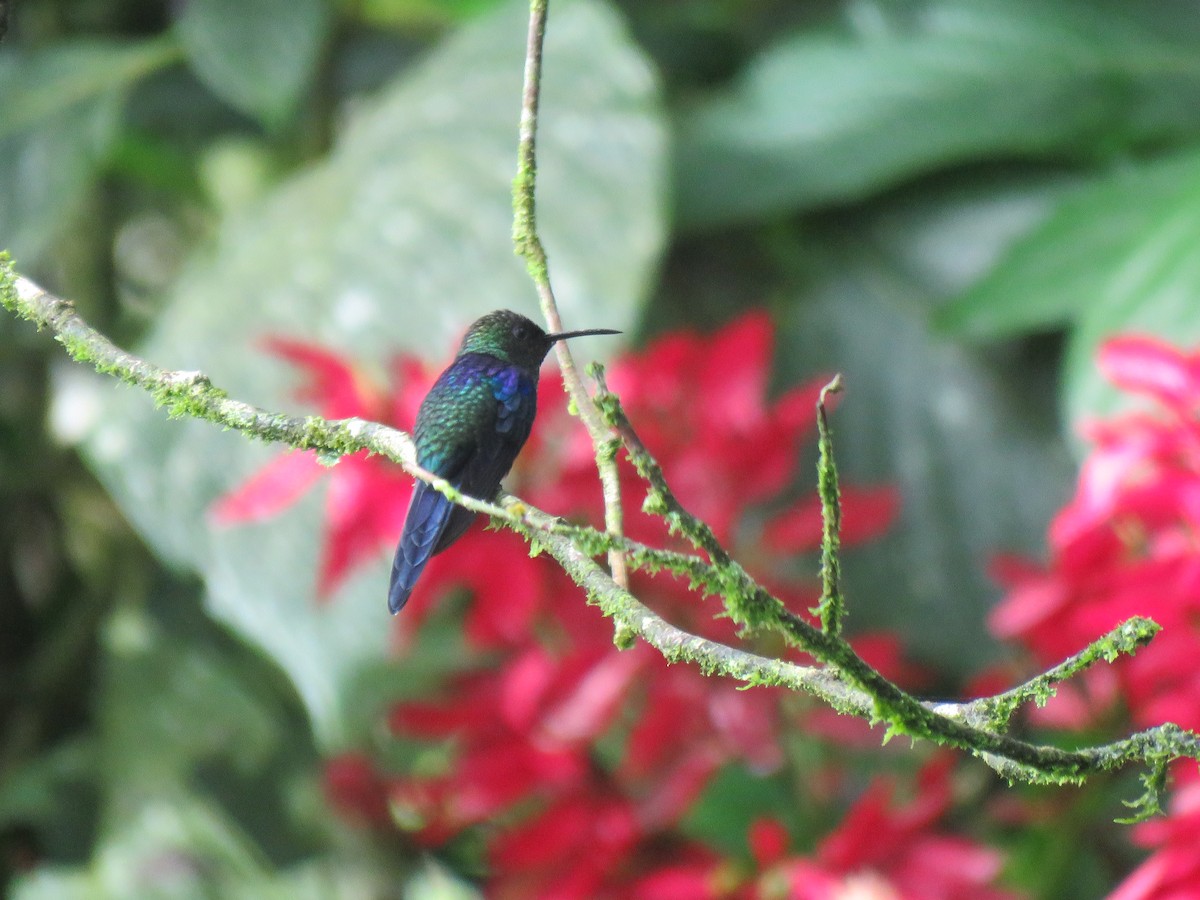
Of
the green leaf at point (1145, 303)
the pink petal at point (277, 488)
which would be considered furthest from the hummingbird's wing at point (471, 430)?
the green leaf at point (1145, 303)

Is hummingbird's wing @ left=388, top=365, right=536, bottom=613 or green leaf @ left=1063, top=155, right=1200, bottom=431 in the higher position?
green leaf @ left=1063, top=155, right=1200, bottom=431

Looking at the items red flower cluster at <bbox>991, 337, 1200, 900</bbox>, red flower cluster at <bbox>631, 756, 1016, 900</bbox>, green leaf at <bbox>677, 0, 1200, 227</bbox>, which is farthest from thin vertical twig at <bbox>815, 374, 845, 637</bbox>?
green leaf at <bbox>677, 0, 1200, 227</bbox>

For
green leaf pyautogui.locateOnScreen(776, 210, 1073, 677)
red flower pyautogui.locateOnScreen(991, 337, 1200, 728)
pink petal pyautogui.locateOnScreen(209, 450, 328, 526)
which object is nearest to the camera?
pink petal pyautogui.locateOnScreen(209, 450, 328, 526)

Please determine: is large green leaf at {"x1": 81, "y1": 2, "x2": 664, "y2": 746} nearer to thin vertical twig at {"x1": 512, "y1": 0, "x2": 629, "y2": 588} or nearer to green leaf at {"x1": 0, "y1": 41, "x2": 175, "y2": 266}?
green leaf at {"x1": 0, "y1": 41, "x2": 175, "y2": 266}

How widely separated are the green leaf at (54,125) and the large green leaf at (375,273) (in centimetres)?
14

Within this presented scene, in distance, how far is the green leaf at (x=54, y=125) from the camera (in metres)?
1.01

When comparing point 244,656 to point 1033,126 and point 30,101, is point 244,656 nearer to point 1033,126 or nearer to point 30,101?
point 30,101

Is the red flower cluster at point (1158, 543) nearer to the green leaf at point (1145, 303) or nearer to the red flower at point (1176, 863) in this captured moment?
the red flower at point (1176, 863)

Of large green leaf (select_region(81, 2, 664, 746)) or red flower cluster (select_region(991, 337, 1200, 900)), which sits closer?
red flower cluster (select_region(991, 337, 1200, 900))

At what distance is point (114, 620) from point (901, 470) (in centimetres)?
73

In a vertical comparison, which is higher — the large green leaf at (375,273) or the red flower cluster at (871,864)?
the large green leaf at (375,273)

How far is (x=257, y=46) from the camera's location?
0.98m

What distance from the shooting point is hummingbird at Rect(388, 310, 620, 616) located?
8.9 inches

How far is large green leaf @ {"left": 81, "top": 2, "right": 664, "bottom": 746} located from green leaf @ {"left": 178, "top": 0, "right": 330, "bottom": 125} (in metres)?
0.06
